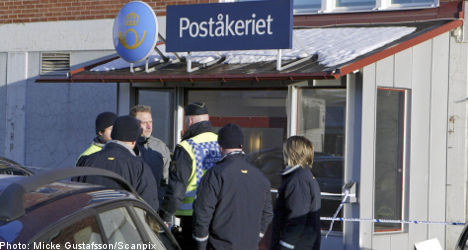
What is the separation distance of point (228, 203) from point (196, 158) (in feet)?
2.80

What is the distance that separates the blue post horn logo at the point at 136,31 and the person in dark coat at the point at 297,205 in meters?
4.11

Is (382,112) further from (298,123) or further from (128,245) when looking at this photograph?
(128,245)

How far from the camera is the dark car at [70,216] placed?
2.85 meters

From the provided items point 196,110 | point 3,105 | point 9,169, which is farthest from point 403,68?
point 3,105

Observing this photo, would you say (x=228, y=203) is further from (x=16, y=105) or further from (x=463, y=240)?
(x=16, y=105)

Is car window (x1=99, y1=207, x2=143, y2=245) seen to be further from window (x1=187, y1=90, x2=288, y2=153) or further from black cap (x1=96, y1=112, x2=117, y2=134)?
window (x1=187, y1=90, x2=288, y2=153)

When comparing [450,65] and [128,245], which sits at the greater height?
[450,65]

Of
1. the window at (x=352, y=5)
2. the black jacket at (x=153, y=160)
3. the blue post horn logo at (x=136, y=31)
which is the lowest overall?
the black jacket at (x=153, y=160)

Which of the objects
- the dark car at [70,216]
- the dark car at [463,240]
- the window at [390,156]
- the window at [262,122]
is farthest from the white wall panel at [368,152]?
the dark car at [70,216]

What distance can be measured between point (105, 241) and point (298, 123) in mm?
6402

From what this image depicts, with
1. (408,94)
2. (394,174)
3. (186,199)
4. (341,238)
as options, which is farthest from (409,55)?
(186,199)

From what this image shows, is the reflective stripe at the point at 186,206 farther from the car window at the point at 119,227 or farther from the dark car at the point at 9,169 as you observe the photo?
the car window at the point at 119,227

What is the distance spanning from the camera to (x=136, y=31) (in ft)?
31.8

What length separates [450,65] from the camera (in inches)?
405
